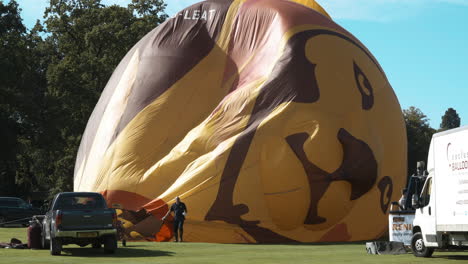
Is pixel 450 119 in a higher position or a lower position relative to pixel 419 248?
higher

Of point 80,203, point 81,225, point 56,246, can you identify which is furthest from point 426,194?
point 56,246

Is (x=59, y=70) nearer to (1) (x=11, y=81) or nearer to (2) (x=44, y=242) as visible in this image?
(1) (x=11, y=81)

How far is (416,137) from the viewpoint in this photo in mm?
82875

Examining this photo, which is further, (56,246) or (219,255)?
(56,246)

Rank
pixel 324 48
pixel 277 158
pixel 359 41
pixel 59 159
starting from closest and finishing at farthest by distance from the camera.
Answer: pixel 277 158 → pixel 324 48 → pixel 359 41 → pixel 59 159

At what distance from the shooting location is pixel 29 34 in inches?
2343

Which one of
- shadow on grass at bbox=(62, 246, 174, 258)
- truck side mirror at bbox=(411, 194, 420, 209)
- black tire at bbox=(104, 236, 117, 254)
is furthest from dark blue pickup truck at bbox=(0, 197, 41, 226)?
truck side mirror at bbox=(411, 194, 420, 209)

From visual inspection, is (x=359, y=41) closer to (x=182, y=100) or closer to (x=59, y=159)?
(x=182, y=100)

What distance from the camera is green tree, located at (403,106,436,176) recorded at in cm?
7956

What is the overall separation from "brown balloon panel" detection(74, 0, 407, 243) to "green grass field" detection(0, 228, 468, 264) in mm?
2452

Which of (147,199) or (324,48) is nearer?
(147,199)

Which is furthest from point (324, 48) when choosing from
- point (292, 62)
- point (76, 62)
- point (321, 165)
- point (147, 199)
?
point (76, 62)

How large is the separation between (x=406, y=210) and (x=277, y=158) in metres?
6.29

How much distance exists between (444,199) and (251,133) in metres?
9.52
